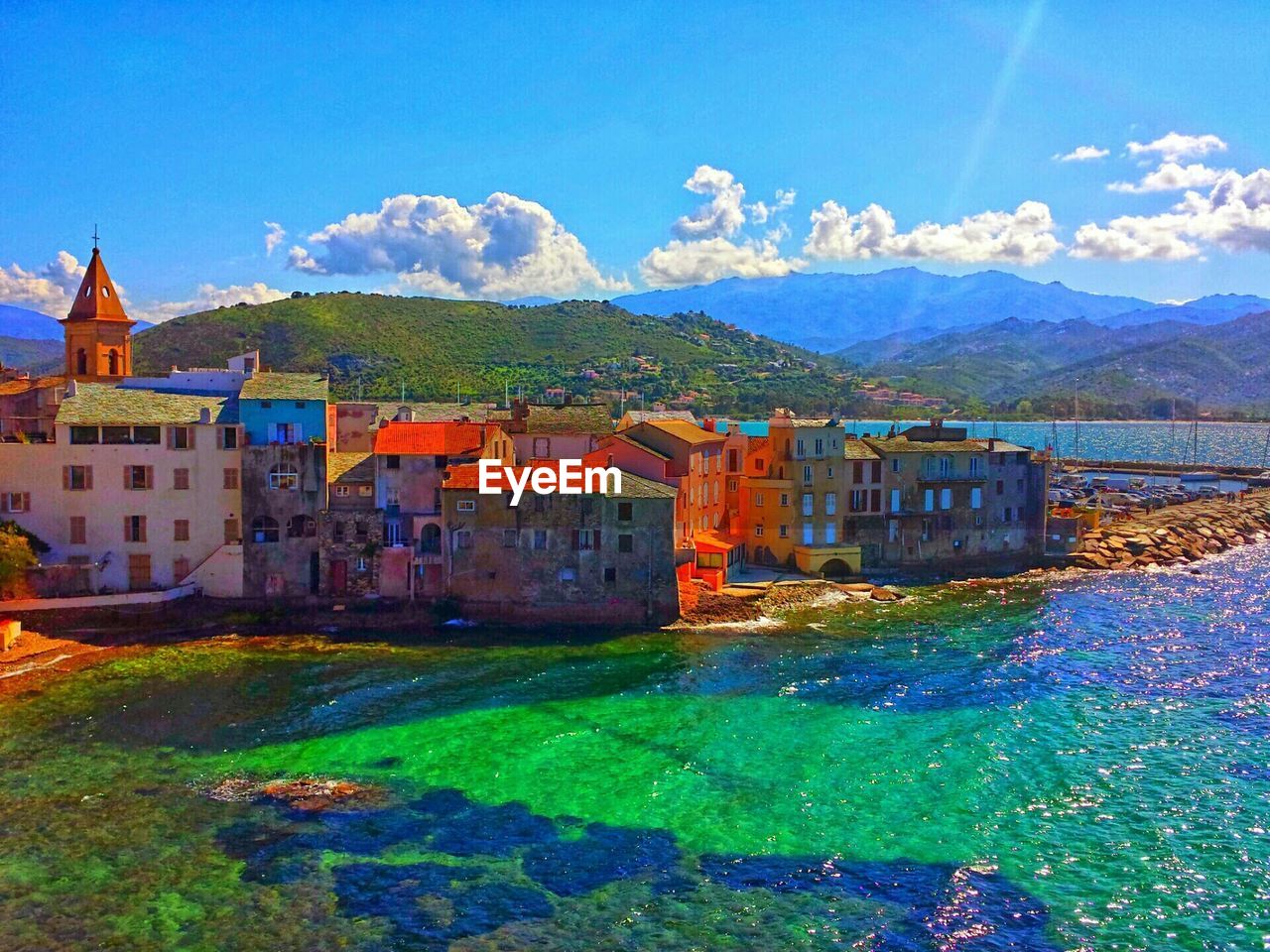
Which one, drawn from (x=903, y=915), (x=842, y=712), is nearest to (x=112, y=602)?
(x=842, y=712)

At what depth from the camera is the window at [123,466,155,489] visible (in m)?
46.9

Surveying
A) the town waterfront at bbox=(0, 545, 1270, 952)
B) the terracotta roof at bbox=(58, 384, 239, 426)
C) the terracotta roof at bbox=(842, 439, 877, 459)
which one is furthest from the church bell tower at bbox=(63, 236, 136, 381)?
the terracotta roof at bbox=(842, 439, 877, 459)

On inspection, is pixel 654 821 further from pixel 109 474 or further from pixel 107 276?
pixel 107 276

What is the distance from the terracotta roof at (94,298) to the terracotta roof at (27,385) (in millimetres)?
4303

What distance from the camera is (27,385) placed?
5488 cm

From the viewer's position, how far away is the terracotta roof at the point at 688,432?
190 ft

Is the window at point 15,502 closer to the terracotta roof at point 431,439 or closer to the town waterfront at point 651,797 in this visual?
the town waterfront at point 651,797

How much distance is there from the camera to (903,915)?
21656 millimetres

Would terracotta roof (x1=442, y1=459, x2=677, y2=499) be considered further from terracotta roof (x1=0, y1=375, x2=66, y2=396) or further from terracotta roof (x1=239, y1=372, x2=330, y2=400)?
terracotta roof (x1=0, y1=375, x2=66, y2=396)

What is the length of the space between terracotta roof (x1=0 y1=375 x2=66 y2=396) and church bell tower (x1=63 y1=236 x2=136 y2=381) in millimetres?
1974

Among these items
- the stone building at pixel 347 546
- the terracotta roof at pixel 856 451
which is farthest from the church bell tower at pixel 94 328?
the terracotta roof at pixel 856 451

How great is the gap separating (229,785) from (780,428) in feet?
137

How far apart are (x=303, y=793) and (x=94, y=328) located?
41566 millimetres

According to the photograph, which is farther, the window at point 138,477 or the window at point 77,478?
the window at point 138,477
